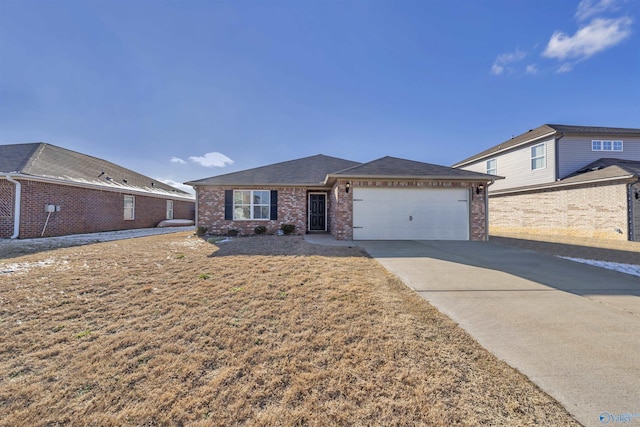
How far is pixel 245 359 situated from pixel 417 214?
347 inches

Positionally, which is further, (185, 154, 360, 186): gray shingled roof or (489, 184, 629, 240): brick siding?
(185, 154, 360, 186): gray shingled roof

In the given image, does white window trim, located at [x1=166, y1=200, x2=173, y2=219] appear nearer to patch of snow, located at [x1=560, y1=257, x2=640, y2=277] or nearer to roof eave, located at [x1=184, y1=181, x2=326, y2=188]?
roof eave, located at [x1=184, y1=181, x2=326, y2=188]

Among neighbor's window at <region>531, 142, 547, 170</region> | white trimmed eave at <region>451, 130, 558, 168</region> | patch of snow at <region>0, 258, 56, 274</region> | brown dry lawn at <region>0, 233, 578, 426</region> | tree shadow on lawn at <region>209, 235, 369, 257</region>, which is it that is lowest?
brown dry lawn at <region>0, 233, 578, 426</region>

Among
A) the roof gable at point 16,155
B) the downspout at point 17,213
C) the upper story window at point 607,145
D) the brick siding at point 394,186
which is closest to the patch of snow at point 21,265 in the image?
the downspout at point 17,213

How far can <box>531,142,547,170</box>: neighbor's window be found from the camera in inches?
558

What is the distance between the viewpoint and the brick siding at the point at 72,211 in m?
9.55

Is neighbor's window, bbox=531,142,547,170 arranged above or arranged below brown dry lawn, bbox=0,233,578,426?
above

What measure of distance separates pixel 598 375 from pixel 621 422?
→ 525 millimetres

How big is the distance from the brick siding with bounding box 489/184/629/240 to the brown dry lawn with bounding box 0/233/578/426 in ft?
44.5

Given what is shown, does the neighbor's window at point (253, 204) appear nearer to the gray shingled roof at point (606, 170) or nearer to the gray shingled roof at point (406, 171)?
the gray shingled roof at point (406, 171)

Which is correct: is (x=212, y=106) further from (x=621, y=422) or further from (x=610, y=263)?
(x=610, y=263)

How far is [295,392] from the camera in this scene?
6.01ft

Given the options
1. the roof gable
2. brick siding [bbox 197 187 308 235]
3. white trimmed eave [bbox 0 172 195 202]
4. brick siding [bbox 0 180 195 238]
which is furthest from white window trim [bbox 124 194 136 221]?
brick siding [bbox 197 187 308 235]

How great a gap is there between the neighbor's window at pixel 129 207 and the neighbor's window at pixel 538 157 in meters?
24.6
